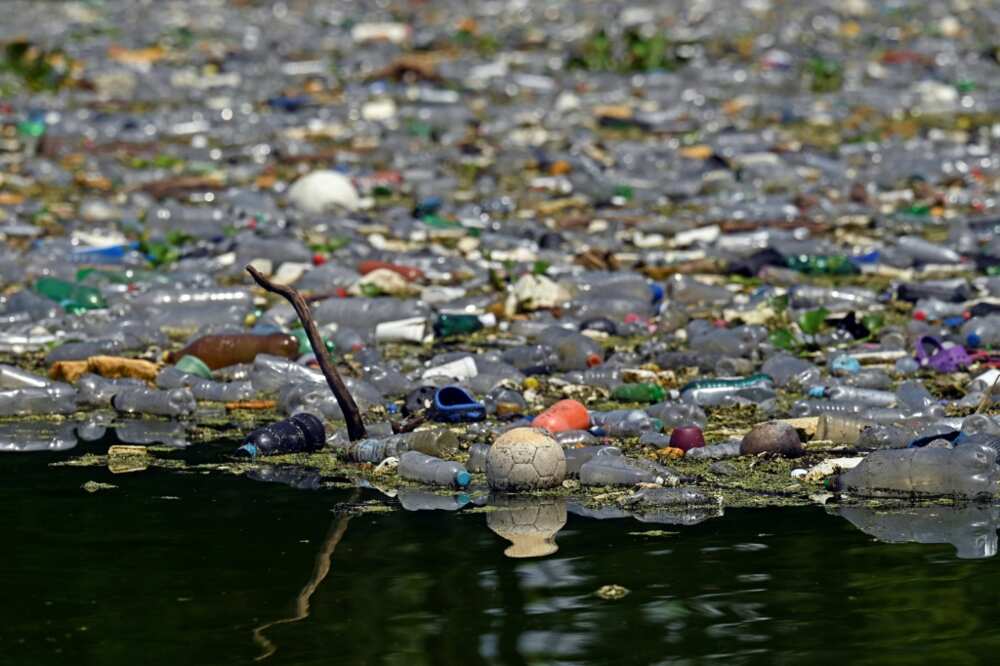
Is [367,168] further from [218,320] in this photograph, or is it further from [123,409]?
[123,409]

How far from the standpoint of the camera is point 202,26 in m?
19.9

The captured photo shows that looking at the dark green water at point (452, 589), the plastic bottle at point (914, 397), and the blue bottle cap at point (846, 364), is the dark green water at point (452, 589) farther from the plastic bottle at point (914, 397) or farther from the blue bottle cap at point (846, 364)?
the blue bottle cap at point (846, 364)

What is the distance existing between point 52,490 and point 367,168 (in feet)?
23.6

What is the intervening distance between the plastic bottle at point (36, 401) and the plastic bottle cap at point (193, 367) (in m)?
0.49

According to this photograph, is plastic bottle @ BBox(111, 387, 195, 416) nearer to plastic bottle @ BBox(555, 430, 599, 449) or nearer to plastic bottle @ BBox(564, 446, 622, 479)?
plastic bottle @ BBox(555, 430, 599, 449)

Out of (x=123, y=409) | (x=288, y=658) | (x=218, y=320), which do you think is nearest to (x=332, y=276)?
(x=218, y=320)

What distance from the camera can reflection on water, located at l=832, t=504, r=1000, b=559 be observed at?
14.9 ft

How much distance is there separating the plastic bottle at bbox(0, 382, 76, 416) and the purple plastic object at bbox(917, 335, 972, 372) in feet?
10.8

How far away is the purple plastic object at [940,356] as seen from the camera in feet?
22.5

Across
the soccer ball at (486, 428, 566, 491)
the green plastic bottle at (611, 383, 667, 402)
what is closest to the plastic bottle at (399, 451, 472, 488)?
the soccer ball at (486, 428, 566, 491)

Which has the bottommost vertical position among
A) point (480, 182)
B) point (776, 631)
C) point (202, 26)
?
point (776, 631)

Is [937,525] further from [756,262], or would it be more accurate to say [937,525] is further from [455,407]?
[756,262]

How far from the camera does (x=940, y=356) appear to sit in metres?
6.92

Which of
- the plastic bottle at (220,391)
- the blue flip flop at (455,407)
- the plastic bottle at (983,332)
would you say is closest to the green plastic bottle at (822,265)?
the plastic bottle at (983,332)
